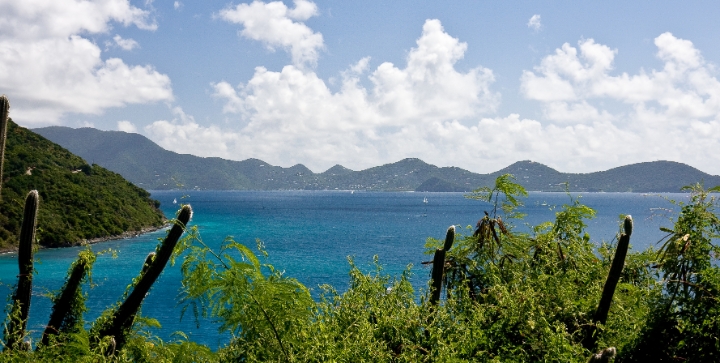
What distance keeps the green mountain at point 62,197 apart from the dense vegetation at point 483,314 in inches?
2033

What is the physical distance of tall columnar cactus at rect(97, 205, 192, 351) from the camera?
792 centimetres

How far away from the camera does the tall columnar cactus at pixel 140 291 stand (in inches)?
312

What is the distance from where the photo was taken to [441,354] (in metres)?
5.83

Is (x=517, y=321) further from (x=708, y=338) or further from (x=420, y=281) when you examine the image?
(x=420, y=281)

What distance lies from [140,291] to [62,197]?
68.1 meters

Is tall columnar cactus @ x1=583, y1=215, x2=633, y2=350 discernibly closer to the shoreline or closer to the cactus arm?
the cactus arm

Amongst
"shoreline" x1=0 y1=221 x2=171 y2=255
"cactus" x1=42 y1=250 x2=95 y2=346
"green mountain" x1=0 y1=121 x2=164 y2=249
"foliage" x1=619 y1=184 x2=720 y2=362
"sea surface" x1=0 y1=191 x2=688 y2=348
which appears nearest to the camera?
"foliage" x1=619 y1=184 x2=720 y2=362

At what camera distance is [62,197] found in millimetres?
66938

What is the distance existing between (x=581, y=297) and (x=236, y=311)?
17.9ft

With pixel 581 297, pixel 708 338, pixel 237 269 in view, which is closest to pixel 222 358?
pixel 237 269

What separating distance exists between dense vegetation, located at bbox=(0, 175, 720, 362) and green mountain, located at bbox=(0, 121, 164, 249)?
5163cm

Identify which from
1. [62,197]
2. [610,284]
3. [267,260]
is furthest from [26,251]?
[62,197]

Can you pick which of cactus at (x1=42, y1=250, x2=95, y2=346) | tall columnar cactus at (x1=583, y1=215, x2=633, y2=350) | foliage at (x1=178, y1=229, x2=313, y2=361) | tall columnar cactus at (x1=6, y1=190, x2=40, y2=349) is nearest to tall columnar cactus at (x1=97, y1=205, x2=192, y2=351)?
foliage at (x1=178, y1=229, x2=313, y2=361)

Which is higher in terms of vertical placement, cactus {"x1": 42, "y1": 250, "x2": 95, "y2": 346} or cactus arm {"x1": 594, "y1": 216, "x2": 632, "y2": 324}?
cactus arm {"x1": 594, "y1": 216, "x2": 632, "y2": 324}
